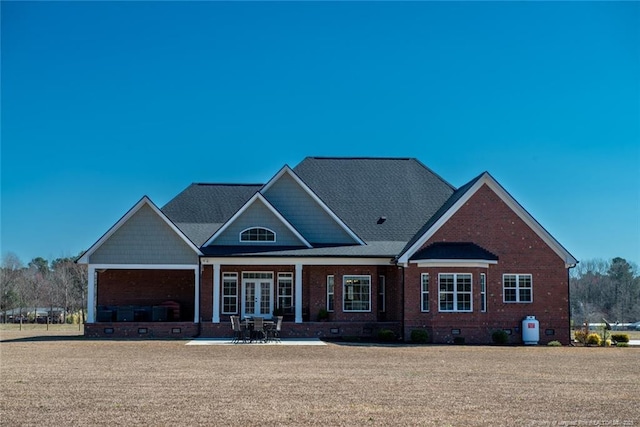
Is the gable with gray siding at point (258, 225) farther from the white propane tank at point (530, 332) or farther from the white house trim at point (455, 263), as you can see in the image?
the white propane tank at point (530, 332)

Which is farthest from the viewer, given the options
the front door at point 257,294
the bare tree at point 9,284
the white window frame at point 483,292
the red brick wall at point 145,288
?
the bare tree at point 9,284

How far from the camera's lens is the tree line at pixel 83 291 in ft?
237

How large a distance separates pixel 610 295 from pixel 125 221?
68.7 meters

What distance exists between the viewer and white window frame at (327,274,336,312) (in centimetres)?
3503

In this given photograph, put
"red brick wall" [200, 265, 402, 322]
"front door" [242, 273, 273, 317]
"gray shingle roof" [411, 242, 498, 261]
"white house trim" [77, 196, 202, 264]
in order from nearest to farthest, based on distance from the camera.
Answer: "gray shingle roof" [411, 242, 498, 261]
"white house trim" [77, 196, 202, 264]
"red brick wall" [200, 265, 402, 322]
"front door" [242, 273, 273, 317]

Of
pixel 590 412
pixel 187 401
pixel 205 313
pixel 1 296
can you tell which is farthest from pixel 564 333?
pixel 1 296

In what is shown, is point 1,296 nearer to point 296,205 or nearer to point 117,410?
point 296,205

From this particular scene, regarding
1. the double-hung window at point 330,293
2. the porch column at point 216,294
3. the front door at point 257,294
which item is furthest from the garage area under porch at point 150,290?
the double-hung window at point 330,293

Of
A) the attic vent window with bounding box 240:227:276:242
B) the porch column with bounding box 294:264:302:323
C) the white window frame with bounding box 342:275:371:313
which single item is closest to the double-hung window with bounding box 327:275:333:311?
the white window frame with bounding box 342:275:371:313

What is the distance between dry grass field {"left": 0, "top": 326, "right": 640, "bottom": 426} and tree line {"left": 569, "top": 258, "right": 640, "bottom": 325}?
5981cm

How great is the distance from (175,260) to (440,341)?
11.7 metres

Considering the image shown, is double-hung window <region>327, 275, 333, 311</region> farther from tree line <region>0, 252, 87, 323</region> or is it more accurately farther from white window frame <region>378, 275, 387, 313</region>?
tree line <region>0, 252, 87, 323</region>

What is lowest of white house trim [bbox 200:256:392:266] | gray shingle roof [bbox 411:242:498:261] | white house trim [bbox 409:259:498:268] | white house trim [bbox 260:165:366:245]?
white house trim [bbox 409:259:498:268]

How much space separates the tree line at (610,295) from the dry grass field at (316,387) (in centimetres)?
5981
